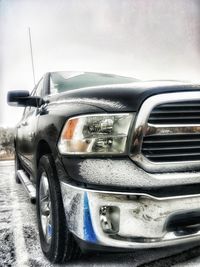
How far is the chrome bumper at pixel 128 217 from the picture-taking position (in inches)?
68.4

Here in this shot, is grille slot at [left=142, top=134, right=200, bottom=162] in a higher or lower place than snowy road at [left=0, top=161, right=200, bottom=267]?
higher

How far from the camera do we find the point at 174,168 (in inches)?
70.9

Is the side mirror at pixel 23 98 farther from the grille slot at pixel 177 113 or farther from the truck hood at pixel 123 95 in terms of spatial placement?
the grille slot at pixel 177 113

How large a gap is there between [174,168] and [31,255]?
127cm

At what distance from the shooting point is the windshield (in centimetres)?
312

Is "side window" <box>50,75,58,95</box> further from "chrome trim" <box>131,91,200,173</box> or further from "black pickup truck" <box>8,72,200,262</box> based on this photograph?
"chrome trim" <box>131,91,200,173</box>

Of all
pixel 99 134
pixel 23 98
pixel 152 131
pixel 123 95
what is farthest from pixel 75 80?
pixel 152 131

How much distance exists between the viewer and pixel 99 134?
6.03ft

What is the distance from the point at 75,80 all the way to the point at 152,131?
5.41 feet

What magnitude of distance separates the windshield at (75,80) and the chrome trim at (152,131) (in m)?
1.38

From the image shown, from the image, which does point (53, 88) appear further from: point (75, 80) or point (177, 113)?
point (177, 113)

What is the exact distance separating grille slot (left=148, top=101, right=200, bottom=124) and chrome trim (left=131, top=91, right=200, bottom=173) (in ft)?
0.07

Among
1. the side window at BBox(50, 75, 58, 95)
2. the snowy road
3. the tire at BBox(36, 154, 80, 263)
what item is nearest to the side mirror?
the side window at BBox(50, 75, 58, 95)

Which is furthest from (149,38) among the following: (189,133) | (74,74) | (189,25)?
(189,133)
